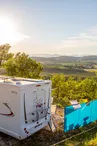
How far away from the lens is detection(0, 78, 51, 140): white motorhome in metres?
6.82

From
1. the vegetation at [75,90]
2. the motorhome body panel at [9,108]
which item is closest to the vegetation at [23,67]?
the vegetation at [75,90]

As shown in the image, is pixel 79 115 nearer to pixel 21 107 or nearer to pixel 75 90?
pixel 21 107

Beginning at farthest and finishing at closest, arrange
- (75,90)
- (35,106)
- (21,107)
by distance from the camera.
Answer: (75,90) < (35,106) < (21,107)

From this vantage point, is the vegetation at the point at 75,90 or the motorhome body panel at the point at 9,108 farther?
the vegetation at the point at 75,90

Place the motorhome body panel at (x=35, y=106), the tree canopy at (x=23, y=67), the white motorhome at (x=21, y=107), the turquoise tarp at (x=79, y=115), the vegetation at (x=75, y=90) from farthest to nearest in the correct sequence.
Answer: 1. the tree canopy at (x=23, y=67)
2. the vegetation at (x=75, y=90)
3. the turquoise tarp at (x=79, y=115)
4. the motorhome body panel at (x=35, y=106)
5. the white motorhome at (x=21, y=107)

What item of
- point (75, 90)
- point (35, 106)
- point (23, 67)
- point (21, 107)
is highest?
point (23, 67)

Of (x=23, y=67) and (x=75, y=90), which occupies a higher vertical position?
(x=23, y=67)

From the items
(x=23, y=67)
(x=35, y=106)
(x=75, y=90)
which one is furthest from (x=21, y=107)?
(x=23, y=67)

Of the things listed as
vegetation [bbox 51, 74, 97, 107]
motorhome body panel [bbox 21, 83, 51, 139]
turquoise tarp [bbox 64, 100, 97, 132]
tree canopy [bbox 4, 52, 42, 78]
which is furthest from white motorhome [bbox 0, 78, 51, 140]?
tree canopy [bbox 4, 52, 42, 78]

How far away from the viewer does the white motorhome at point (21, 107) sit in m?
6.82

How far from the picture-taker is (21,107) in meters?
6.81

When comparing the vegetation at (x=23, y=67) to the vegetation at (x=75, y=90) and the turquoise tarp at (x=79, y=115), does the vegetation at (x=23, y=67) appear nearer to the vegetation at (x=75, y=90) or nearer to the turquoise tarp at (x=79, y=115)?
the vegetation at (x=75, y=90)

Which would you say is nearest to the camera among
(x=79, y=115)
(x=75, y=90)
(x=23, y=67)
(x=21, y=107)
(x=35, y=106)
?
(x=21, y=107)

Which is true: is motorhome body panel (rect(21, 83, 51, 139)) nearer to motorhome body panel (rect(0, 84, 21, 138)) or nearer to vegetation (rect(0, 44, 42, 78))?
motorhome body panel (rect(0, 84, 21, 138))
